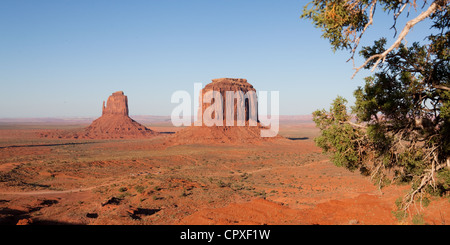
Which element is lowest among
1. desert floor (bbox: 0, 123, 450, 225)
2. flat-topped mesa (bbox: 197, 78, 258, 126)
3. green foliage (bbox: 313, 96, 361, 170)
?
desert floor (bbox: 0, 123, 450, 225)

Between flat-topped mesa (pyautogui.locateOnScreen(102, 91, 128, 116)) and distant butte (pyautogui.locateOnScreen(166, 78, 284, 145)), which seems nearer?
distant butte (pyautogui.locateOnScreen(166, 78, 284, 145))

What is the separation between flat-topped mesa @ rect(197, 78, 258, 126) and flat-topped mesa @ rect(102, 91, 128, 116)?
5216cm

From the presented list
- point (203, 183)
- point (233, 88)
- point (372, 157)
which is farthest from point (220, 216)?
point (233, 88)

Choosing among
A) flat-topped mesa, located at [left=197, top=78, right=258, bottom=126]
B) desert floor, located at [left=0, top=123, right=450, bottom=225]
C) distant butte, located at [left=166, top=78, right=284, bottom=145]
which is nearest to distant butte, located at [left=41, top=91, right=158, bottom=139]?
distant butte, located at [left=166, top=78, right=284, bottom=145]

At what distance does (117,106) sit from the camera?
126562mm

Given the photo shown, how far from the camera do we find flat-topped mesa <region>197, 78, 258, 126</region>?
8719 cm

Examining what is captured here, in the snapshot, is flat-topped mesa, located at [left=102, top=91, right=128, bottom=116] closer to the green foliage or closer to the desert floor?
the desert floor

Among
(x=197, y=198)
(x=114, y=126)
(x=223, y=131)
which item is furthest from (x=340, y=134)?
(x=114, y=126)

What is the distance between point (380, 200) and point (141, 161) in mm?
38409

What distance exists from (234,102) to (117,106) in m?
65.6

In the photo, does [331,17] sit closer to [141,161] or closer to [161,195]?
[161,195]

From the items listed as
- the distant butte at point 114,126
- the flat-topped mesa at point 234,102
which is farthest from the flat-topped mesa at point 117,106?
the flat-topped mesa at point 234,102

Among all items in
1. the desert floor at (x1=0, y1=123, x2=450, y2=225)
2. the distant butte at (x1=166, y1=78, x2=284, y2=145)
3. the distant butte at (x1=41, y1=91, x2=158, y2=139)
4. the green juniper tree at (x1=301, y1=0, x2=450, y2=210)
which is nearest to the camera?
the green juniper tree at (x1=301, y1=0, x2=450, y2=210)

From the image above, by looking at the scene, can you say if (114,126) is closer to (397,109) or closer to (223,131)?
(223,131)
